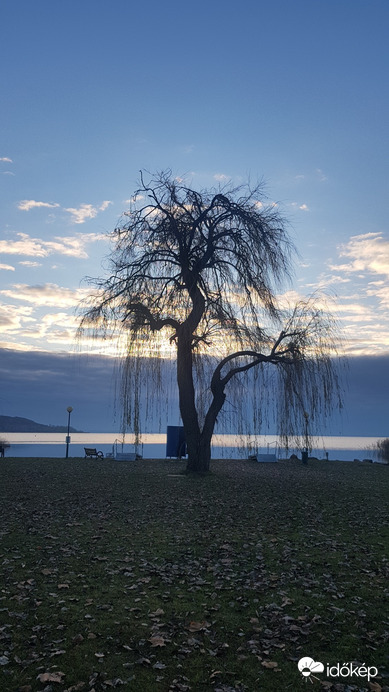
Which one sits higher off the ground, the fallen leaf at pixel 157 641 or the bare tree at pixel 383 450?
the bare tree at pixel 383 450

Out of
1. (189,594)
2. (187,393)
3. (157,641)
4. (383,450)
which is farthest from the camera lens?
(383,450)

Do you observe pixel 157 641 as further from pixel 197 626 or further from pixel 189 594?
pixel 189 594

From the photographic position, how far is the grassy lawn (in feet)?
17.5

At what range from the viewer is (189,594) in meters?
7.52

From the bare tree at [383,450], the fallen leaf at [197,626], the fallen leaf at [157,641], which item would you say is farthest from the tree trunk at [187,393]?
the bare tree at [383,450]

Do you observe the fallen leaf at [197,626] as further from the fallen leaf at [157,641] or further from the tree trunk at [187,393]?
the tree trunk at [187,393]

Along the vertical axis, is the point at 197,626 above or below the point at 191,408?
below

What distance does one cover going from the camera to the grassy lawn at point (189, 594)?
5.34m

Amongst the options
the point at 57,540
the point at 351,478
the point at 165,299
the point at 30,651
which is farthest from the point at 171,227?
the point at 30,651

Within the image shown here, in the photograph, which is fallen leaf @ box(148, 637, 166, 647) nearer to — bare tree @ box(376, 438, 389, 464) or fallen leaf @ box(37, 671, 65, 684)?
fallen leaf @ box(37, 671, 65, 684)

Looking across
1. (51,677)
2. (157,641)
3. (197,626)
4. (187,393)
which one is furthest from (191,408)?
(51,677)

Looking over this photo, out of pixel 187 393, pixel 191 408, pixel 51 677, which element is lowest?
pixel 51 677

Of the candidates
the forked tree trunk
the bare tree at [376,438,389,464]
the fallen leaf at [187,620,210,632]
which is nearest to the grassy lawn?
the fallen leaf at [187,620,210,632]

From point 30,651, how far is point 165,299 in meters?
14.6
